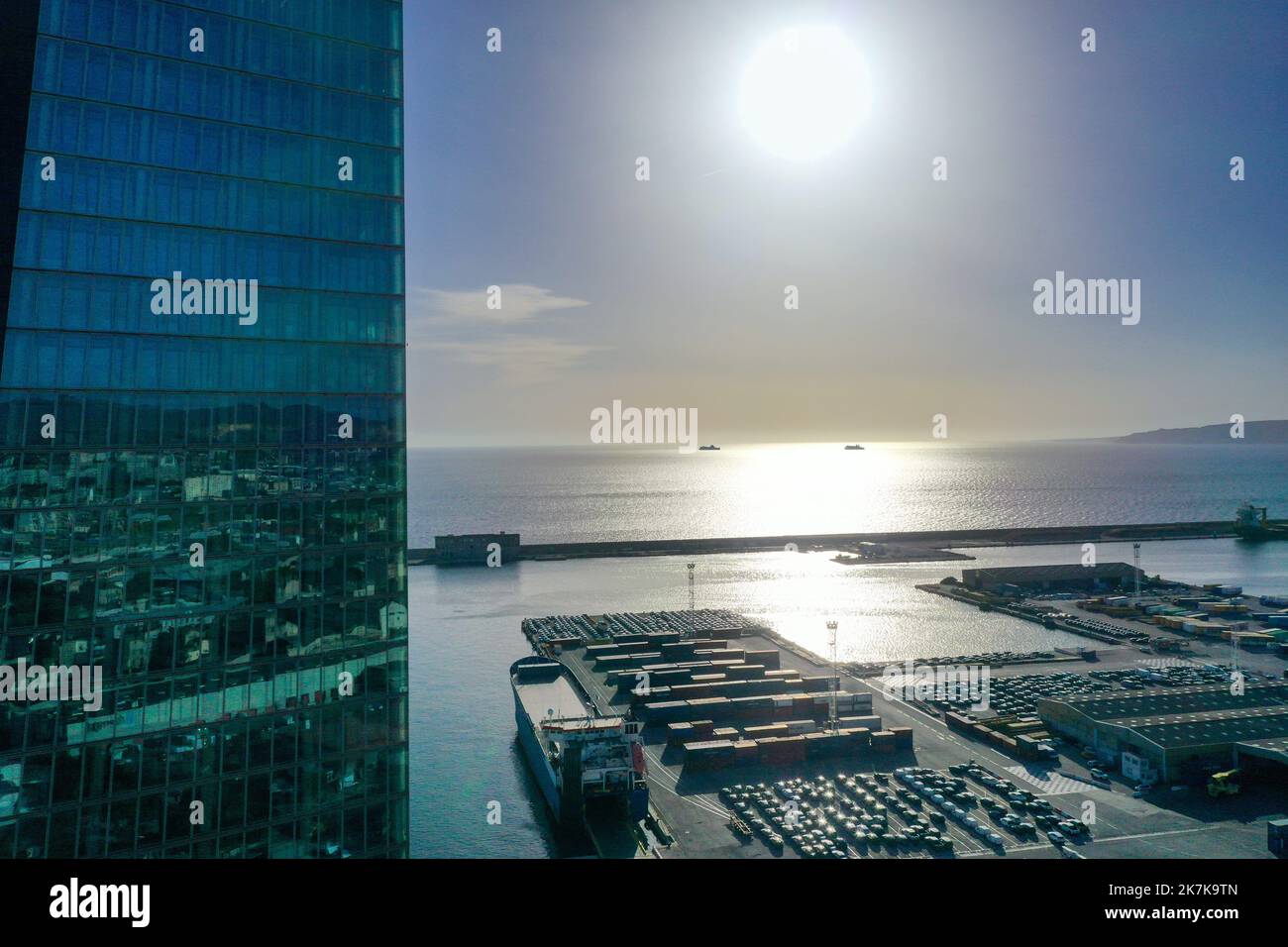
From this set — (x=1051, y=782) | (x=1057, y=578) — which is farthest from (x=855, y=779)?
(x=1057, y=578)

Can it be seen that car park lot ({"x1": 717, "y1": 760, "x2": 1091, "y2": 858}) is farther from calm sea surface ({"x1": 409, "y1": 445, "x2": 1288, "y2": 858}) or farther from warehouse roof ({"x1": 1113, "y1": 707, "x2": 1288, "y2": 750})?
calm sea surface ({"x1": 409, "y1": 445, "x2": 1288, "y2": 858})

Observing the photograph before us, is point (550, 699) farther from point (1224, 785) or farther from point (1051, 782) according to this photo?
point (1224, 785)

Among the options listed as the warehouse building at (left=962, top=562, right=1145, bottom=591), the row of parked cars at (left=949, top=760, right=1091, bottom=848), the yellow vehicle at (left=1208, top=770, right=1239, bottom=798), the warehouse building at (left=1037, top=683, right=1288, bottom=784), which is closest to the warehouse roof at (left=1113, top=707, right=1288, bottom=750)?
the warehouse building at (left=1037, top=683, right=1288, bottom=784)

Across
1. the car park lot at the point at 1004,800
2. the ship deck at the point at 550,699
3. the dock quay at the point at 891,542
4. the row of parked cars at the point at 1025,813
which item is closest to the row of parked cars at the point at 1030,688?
the car park lot at the point at 1004,800

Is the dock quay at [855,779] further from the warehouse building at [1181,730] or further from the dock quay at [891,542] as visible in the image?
the dock quay at [891,542]

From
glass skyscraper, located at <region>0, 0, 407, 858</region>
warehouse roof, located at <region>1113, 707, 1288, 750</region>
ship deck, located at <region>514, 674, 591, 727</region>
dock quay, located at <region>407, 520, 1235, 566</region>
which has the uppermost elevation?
glass skyscraper, located at <region>0, 0, 407, 858</region>
